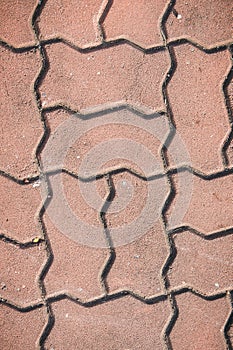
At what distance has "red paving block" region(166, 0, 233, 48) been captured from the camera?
2.75 meters

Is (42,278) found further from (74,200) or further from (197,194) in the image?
(197,194)

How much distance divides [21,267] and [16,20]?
1306 millimetres

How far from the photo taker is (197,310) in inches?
110

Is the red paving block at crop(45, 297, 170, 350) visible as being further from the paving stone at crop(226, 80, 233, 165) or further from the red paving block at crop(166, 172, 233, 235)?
the paving stone at crop(226, 80, 233, 165)

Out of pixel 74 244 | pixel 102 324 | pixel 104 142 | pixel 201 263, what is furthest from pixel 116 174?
pixel 102 324

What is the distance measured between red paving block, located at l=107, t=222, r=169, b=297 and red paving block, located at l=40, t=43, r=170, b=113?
2.30 feet

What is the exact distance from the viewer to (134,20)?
274 cm

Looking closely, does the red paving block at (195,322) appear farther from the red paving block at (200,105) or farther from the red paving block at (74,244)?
the red paving block at (200,105)

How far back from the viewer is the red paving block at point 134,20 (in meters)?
2.74

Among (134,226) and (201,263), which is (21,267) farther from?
(201,263)

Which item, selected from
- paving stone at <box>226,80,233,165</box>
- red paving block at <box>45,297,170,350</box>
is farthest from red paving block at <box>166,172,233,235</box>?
red paving block at <box>45,297,170,350</box>

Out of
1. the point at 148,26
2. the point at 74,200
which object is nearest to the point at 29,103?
the point at 74,200

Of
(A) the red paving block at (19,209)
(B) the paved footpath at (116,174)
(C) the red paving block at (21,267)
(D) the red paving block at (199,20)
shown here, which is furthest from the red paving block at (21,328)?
(D) the red paving block at (199,20)

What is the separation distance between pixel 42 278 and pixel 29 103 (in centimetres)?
93
